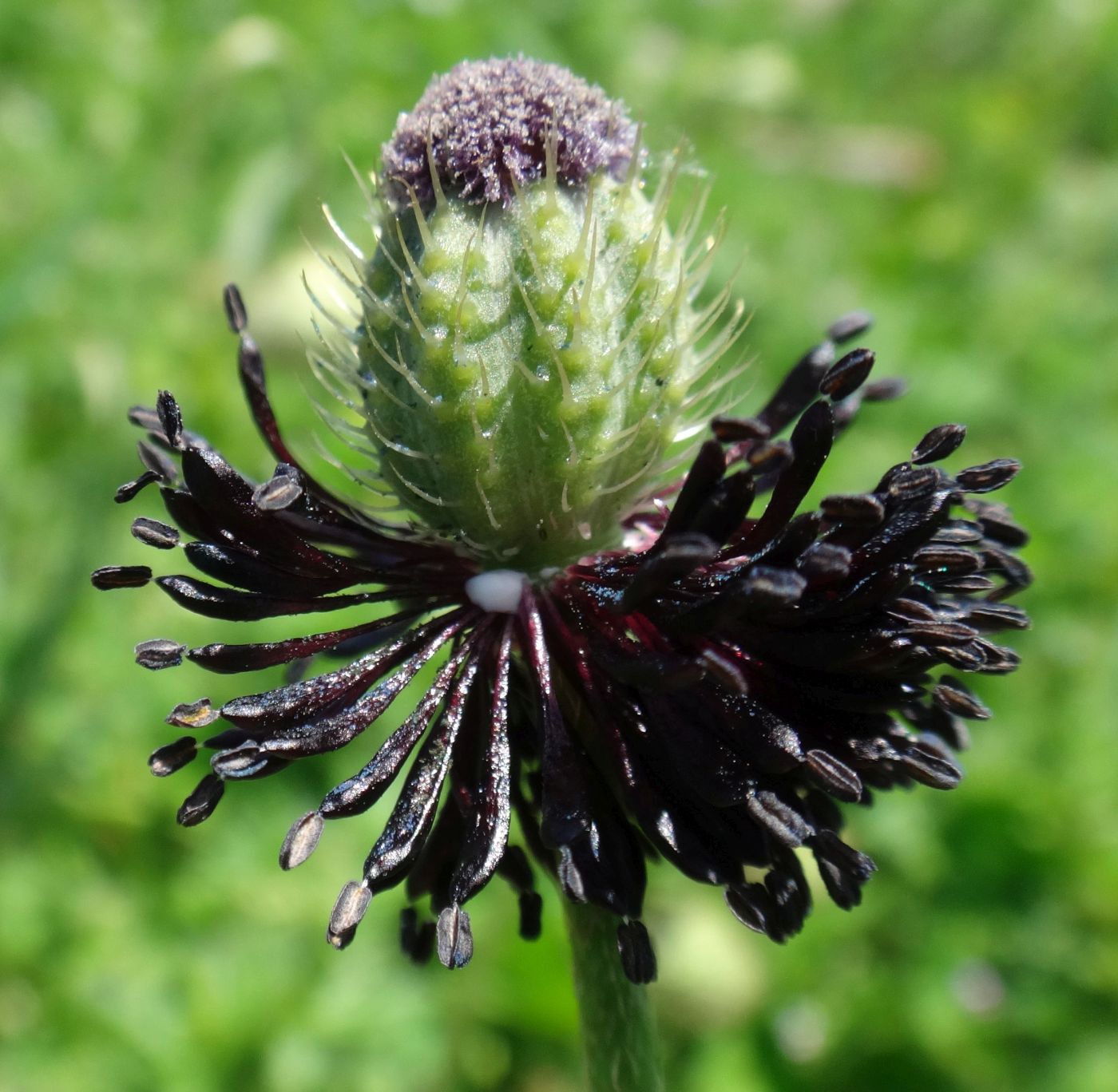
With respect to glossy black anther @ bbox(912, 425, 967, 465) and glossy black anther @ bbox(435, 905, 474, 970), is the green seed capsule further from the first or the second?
glossy black anther @ bbox(435, 905, 474, 970)

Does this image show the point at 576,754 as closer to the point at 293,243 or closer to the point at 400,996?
the point at 400,996

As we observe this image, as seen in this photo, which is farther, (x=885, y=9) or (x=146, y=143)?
(x=885, y=9)

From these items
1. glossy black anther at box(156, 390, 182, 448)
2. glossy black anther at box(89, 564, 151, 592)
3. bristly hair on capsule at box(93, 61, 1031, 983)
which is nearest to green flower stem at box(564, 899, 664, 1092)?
bristly hair on capsule at box(93, 61, 1031, 983)

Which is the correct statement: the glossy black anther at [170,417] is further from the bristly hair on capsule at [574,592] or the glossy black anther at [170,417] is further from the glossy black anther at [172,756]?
the glossy black anther at [172,756]

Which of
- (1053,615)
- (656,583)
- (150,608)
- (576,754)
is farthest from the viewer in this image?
(1053,615)

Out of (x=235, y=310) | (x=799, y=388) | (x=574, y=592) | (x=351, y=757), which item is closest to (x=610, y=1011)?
(x=574, y=592)

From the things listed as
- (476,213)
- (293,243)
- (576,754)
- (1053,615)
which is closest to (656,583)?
(576,754)

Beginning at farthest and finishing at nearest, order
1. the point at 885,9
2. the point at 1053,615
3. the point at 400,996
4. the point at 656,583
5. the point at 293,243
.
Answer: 1. the point at 885,9
2. the point at 293,243
3. the point at 1053,615
4. the point at 400,996
5. the point at 656,583
